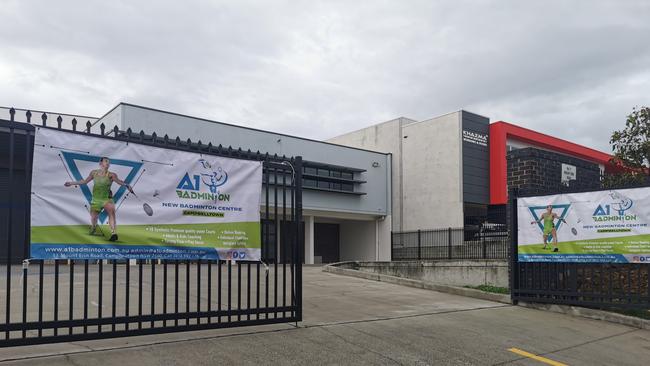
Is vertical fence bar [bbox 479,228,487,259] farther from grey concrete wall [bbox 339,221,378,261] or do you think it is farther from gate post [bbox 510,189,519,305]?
grey concrete wall [bbox 339,221,378,261]

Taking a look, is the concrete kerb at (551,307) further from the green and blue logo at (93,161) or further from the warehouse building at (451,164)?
the warehouse building at (451,164)

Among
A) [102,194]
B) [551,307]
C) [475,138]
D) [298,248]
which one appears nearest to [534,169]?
[551,307]

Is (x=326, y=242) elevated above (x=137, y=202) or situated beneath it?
situated beneath

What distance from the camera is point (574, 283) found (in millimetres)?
10336

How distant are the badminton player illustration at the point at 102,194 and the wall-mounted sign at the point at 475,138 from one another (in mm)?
26769

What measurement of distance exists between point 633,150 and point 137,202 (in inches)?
551

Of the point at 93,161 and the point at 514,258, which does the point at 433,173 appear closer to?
the point at 514,258

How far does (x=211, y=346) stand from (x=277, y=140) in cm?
2209

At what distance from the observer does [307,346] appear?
6508 mm

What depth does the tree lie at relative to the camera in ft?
47.6

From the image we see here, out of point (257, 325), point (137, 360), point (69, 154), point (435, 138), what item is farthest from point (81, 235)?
point (435, 138)

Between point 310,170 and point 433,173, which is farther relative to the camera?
point 433,173

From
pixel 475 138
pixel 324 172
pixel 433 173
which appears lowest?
pixel 324 172

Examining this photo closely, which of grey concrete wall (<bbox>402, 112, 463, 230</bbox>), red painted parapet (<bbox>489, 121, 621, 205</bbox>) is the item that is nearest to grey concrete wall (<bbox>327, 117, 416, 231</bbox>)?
grey concrete wall (<bbox>402, 112, 463, 230</bbox>)
